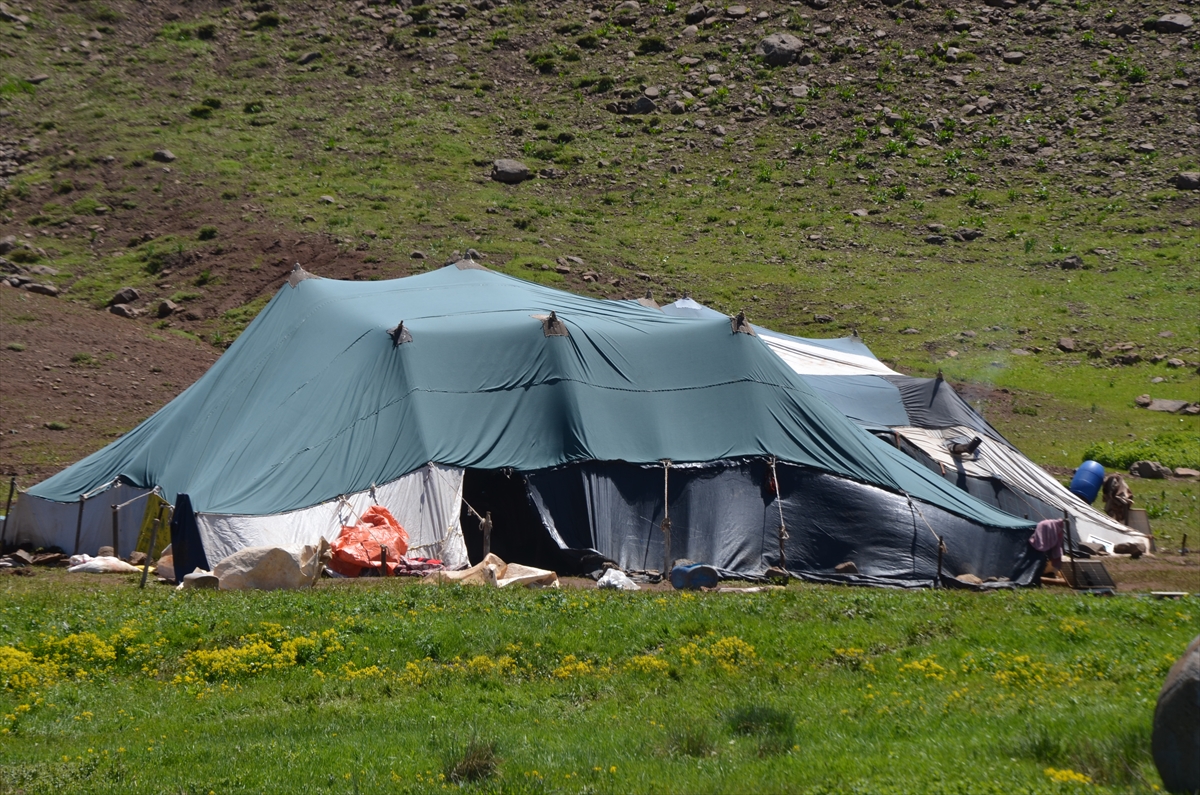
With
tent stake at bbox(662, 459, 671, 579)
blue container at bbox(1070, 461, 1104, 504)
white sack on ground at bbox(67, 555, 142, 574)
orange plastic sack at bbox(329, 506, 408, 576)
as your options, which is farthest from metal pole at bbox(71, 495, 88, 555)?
blue container at bbox(1070, 461, 1104, 504)

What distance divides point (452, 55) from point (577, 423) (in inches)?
1865

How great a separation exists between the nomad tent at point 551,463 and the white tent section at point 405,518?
0.10 feet

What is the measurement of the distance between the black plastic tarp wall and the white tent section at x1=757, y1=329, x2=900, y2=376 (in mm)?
7621

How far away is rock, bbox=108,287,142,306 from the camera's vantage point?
135 feet

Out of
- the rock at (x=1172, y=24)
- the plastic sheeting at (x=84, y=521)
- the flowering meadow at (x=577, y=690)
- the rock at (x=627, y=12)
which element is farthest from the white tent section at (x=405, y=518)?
the rock at (x=1172, y=24)

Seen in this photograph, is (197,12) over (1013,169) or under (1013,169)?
over

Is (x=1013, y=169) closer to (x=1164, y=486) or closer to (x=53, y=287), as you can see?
A: (x=1164, y=486)

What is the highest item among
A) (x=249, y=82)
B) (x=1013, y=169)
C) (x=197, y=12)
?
(x=197, y=12)

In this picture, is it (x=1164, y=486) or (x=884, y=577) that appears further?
(x=1164, y=486)

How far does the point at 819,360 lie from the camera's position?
26.6 m

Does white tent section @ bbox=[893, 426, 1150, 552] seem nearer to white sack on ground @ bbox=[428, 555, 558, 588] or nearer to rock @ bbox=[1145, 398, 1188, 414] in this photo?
white sack on ground @ bbox=[428, 555, 558, 588]

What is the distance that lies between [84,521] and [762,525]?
10881mm

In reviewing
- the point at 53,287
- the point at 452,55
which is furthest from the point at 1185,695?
the point at 452,55

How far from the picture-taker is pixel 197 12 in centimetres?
6800
